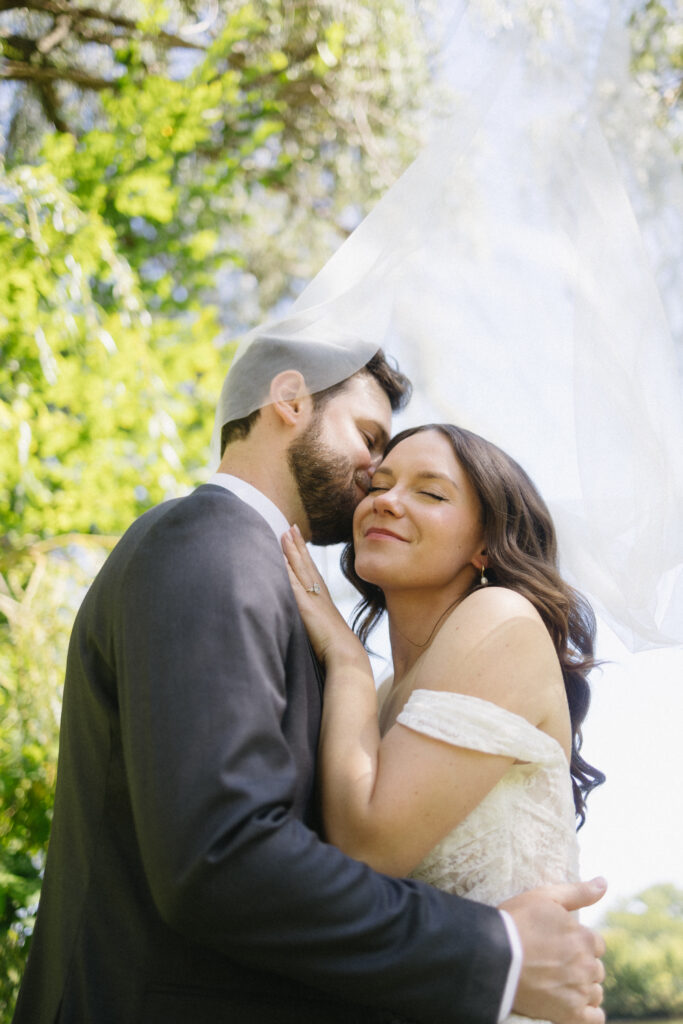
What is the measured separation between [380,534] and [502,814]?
714 millimetres

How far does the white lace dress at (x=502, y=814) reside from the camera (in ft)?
5.78

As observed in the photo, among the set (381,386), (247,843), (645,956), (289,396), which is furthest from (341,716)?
(645,956)

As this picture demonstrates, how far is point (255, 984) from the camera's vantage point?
1.59 m

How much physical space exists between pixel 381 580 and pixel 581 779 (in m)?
0.82

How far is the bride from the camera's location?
1715 mm

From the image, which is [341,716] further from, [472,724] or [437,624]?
[437,624]

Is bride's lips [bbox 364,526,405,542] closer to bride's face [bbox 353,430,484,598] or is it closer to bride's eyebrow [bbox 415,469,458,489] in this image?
bride's face [bbox 353,430,484,598]

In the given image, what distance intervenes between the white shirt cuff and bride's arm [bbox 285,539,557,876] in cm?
19

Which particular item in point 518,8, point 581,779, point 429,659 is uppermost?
point 518,8

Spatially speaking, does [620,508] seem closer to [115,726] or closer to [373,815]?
[373,815]

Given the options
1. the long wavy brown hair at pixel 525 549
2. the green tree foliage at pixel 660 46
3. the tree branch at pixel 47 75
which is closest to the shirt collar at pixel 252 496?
the long wavy brown hair at pixel 525 549

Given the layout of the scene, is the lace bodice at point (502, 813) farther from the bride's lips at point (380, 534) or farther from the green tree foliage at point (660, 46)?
the green tree foliage at point (660, 46)

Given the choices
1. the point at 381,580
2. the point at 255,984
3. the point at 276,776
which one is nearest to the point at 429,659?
the point at 381,580

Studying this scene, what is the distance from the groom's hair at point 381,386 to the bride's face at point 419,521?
212mm
